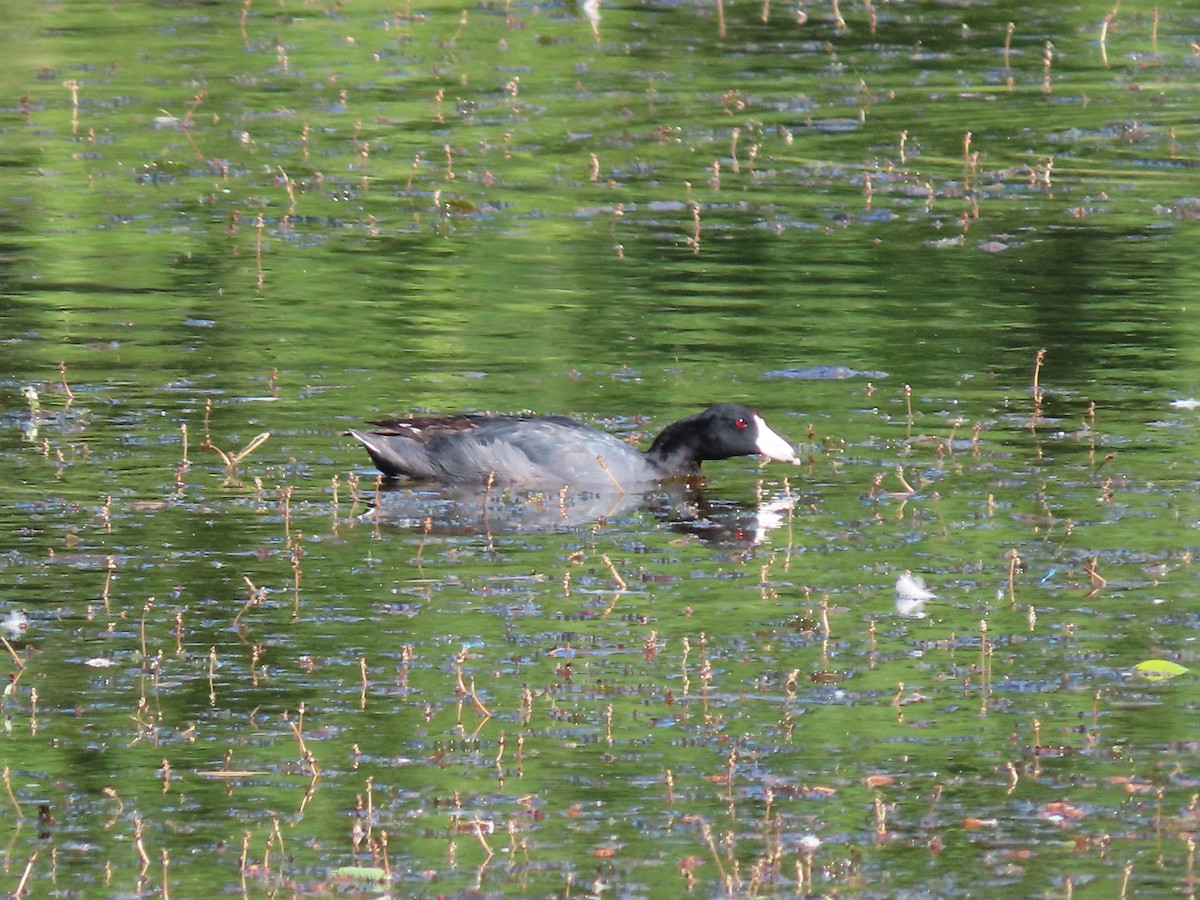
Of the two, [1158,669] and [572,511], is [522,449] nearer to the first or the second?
[572,511]

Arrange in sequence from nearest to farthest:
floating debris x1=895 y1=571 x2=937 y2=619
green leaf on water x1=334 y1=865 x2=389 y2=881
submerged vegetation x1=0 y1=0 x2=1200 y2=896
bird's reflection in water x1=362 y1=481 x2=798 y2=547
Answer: green leaf on water x1=334 y1=865 x2=389 y2=881 < submerged vegetation x1=0 y1=0 x2=1200 y2=896 < floating debris x1=895 y1=571 x2=937 y2=619 < bird's reflection in water x1=362 y1=481 x2=798 y2=547

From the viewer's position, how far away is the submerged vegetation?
27.9 ft

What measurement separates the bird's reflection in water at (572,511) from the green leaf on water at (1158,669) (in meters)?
2.58

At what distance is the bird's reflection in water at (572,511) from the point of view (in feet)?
40.8

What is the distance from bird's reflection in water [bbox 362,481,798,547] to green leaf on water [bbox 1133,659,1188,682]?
2.58 metres

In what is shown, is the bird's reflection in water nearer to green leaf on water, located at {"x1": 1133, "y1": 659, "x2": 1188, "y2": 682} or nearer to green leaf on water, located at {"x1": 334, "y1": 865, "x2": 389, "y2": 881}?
green leaf on water, located at {"x1": 1133, "y1": 659, "x2": 1188, "y2": 682}

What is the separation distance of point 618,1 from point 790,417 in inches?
605

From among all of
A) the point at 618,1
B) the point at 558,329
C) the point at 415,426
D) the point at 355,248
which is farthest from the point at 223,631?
the point at 618,1

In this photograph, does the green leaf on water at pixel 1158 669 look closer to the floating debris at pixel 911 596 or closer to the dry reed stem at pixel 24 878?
the floating debris at pixel 911 596

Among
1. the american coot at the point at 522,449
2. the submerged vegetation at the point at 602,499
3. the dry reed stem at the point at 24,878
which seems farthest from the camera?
the american coot at the point at 522,449

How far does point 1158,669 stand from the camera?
32.2 ft

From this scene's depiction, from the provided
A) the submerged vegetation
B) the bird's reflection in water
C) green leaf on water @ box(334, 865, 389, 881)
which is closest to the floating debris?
the submerged vegetation

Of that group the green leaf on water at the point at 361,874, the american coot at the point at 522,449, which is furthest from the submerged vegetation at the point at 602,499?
the american coot at the point at 522,449

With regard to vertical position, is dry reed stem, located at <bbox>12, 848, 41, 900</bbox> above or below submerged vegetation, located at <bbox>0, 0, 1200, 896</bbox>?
below
